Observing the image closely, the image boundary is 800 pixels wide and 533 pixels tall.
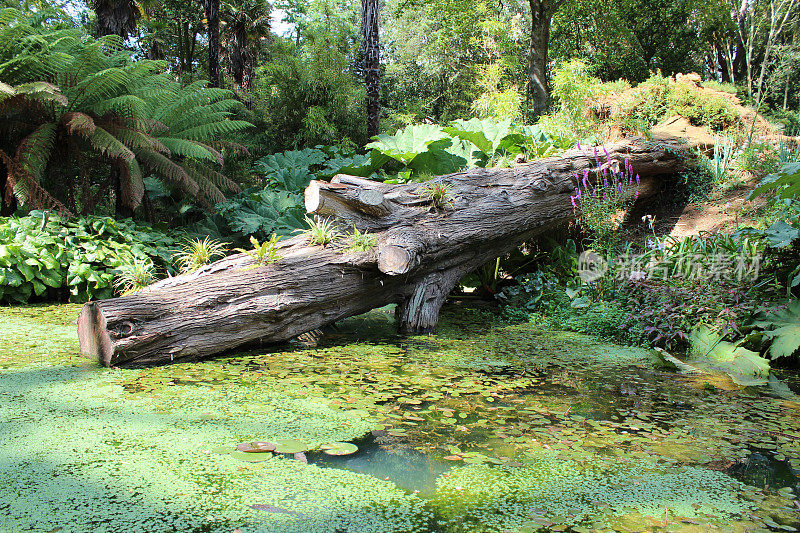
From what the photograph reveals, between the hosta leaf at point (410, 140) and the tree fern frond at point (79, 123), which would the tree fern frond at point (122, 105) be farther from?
the hosta leaf at point (410, 140)

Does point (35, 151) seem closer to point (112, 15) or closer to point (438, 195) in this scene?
point (438, 195)

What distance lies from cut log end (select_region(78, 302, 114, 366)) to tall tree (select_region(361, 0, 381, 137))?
23.8 feet

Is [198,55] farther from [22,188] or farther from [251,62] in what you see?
[22,188]

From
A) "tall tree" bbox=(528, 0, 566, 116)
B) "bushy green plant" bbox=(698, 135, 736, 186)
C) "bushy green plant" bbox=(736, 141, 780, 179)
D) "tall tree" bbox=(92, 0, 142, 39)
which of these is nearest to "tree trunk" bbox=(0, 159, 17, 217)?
"tall tree" bbox=(92, 0, 142, 39)

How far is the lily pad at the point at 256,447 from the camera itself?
7.35ft

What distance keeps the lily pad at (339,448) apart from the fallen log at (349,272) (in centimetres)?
171

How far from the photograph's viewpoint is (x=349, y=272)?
4297 mm

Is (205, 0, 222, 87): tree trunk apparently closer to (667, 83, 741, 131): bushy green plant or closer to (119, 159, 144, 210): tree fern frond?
(119, 159, 144, 210): tree fern frond

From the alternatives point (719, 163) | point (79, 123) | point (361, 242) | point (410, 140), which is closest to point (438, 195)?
point (361, 242)

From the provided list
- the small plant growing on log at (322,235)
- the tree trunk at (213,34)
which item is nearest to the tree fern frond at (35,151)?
the small plant growing on log at (322,235)

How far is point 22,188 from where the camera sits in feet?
17.6

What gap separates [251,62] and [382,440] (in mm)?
17697

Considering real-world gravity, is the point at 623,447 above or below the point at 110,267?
below

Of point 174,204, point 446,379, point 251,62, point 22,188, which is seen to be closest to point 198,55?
point 251,62
